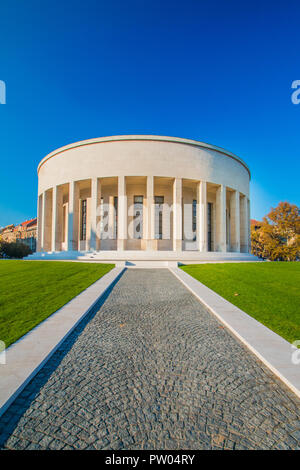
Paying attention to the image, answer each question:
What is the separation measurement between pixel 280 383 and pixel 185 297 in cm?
454

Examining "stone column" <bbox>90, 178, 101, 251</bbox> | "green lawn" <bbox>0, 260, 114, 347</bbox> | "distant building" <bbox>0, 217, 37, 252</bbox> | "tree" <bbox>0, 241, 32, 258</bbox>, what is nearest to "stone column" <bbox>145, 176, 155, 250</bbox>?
"stone column" <bbox>90, 178, 101, 251</bbox>

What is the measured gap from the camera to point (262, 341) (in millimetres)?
3770

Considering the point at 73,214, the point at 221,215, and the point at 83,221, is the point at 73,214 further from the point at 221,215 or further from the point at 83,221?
the point at 221,215

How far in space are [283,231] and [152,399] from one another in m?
38.2

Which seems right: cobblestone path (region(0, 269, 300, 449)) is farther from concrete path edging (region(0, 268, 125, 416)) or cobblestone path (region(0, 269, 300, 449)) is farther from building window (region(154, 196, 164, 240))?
building window (region(154, 196, 164, 240))

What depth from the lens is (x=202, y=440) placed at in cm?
186

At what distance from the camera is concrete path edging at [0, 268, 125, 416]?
2.43 metres

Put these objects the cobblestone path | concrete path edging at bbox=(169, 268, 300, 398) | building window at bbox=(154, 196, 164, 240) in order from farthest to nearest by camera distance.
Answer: building window at bbox=(154, 196, 164, 240), concrete path edging at bbox=(169, 268, 300, 398), the cobblestone path

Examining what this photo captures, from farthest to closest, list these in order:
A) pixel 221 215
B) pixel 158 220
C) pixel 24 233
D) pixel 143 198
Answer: pixel 24 233, pixel 143 198, pixel 221 215, pixel 158 220

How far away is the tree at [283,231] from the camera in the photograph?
3344cm

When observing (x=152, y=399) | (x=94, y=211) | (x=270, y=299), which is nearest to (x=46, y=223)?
(x=94, y=211)

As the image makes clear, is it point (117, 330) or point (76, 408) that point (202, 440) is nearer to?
point (76, 408)

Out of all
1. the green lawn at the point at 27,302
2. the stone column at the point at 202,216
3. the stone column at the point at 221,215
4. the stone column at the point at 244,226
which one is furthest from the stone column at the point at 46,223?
the stone column at the point at 244,226

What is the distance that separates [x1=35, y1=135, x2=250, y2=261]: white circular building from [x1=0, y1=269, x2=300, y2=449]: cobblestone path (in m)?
18.9
